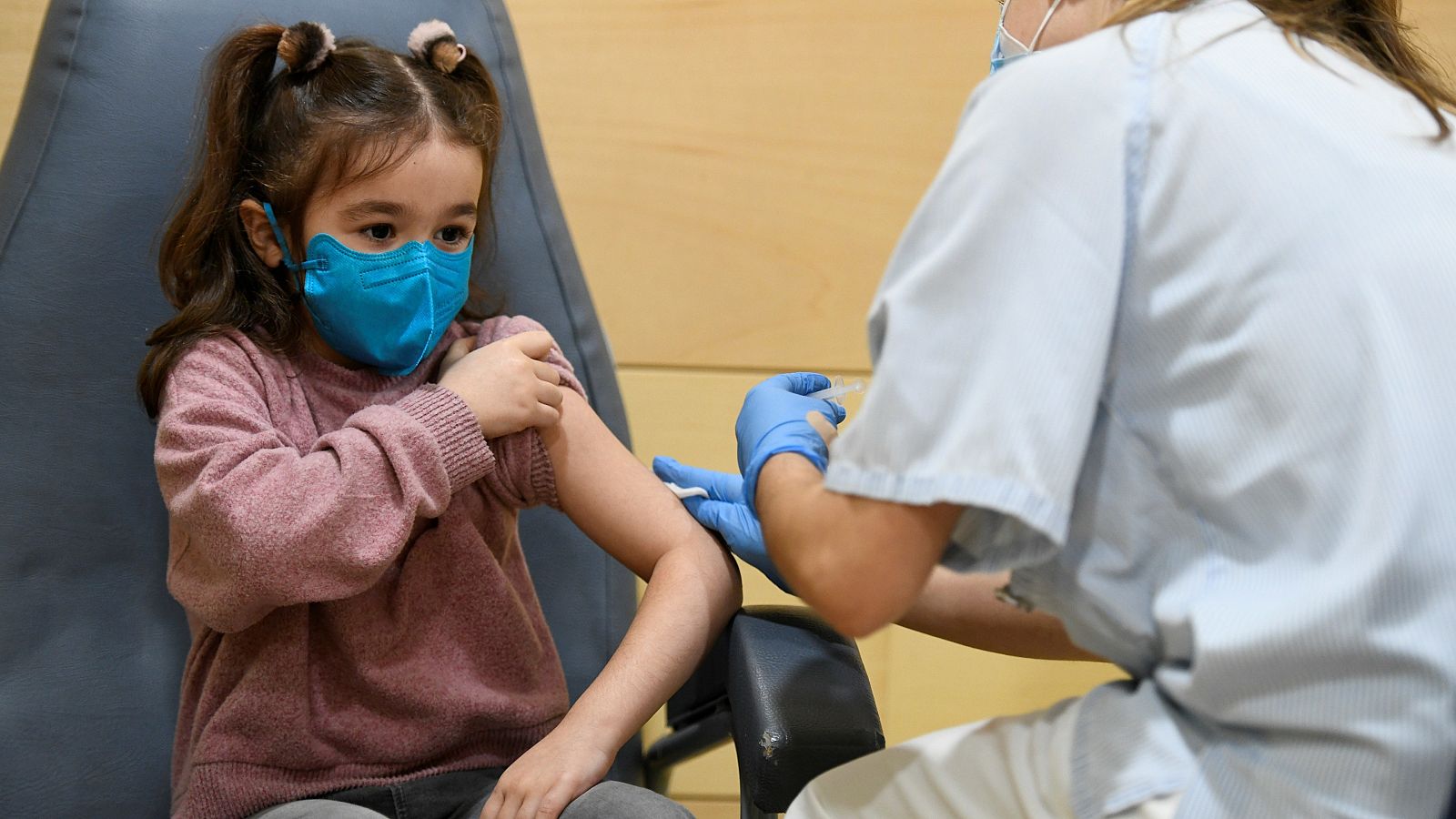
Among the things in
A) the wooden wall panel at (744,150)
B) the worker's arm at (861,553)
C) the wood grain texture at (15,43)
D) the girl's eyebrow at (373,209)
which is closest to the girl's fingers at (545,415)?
the girl's eyebrow at (373,209)

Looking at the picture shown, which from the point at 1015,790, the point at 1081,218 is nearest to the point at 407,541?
the point at 1015,790

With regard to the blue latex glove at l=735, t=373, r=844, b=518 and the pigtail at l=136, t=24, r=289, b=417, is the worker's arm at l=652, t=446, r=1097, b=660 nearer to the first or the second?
the blue latex glove at l=735, t=373, r=844, b=518

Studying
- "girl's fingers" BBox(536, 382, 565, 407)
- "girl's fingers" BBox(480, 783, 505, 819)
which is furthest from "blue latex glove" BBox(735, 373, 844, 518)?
"girl's fingers" BBox(480, 783, 505, 819)

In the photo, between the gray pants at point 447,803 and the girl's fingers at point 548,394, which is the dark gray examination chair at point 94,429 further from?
the girl's fingers at point 548,394

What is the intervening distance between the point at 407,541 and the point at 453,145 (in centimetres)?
38

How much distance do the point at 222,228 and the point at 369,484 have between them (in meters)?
0.33

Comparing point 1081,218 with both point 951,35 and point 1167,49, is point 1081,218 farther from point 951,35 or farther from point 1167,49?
point 951,35

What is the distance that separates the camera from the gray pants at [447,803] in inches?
40.1

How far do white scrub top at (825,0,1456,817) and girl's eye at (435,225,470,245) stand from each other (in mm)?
586

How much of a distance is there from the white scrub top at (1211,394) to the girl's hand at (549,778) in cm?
45

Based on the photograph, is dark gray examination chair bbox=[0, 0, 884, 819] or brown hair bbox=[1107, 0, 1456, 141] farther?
dark gray examination chair bbox=[0, 0, 884, 819]

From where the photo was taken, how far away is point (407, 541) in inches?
46.8

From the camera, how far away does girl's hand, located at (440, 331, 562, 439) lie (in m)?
1.16

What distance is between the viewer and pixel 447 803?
116 cm
